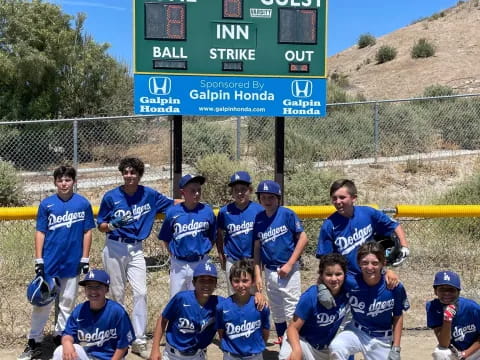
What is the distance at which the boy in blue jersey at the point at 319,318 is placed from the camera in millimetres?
3900

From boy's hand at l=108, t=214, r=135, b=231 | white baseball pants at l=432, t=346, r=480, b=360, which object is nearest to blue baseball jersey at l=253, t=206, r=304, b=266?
boy's hand at l=108, t=214, r=135, b=231

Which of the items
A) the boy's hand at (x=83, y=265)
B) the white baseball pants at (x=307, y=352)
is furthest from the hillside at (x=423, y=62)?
the boy's hand at (x=83, y=265)

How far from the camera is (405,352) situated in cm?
490

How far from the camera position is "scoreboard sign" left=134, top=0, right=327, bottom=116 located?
7000mm

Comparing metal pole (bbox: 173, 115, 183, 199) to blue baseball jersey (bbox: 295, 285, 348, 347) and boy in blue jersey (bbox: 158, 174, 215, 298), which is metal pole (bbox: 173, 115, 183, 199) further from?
blue baseball jersey (bbox: 295, 285, 348, 347)

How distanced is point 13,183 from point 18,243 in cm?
546

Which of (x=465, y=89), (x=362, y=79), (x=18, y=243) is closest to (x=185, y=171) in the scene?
(x=18, y=243)

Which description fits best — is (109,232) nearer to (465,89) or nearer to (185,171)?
(185,171)

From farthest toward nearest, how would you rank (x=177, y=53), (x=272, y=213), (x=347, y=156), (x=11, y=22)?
(x=11, y=22) → (x=347, y=156) → (x=177, y=53) → (x=272, y=213)

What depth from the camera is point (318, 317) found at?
3947 mm

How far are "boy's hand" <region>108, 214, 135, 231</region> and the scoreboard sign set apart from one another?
2502 millimetres

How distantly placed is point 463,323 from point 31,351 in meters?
3.24

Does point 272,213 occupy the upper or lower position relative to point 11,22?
lower

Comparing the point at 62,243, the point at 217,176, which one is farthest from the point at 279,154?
the point at 217,176
